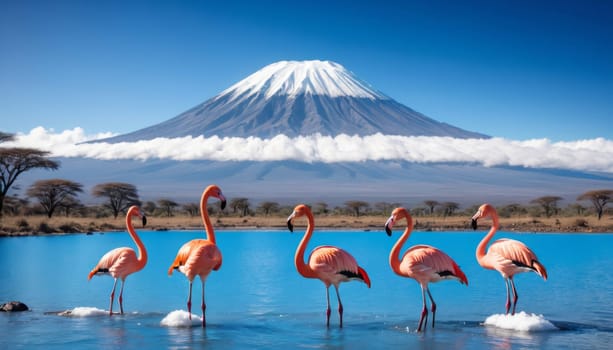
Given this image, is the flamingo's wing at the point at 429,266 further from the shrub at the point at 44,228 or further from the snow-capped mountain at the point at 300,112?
the snow-capped mountain at the point at 300,112

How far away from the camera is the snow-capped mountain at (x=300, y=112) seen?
539 feet

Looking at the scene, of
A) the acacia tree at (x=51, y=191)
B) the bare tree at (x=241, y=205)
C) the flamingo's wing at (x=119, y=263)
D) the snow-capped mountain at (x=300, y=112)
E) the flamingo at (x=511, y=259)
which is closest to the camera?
the flamingo at (x=511, y=259)

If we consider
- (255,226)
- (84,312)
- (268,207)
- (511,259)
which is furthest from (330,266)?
(268,207)

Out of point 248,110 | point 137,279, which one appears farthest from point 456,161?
point 137,279

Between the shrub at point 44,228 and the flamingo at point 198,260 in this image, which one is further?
the shrub at point 44,228

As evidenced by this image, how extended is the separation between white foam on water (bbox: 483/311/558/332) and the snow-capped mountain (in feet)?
482

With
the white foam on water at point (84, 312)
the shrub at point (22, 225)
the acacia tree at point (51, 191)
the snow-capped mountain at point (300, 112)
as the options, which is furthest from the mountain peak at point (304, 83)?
the white foam on water at point (84, 312)

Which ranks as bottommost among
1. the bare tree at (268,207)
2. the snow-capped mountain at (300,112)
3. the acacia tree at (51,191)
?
the bare tree at (268,207)

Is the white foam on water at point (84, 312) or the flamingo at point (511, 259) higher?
the flamingo at point (511, 259)

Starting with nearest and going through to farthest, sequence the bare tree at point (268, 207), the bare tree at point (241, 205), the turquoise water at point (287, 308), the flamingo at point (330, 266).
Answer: the turquoise water at point (287, 308) → the flamingo at point (330, 266) → the bare tree at point (241, 205) → the bare tree at point (268, 207)

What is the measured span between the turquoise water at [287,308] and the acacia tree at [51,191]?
93.4 ft

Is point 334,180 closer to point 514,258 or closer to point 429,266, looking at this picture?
point 514,258

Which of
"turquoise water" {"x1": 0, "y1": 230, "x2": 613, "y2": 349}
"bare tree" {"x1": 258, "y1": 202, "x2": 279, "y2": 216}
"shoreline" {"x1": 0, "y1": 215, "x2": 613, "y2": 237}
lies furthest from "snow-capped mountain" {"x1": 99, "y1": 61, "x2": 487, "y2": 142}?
"turquoise water" {"x1": 0, "y1": 230, "x2": 613, "y2": 349}

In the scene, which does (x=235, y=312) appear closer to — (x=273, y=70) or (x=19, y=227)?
(x=19, y=227)
